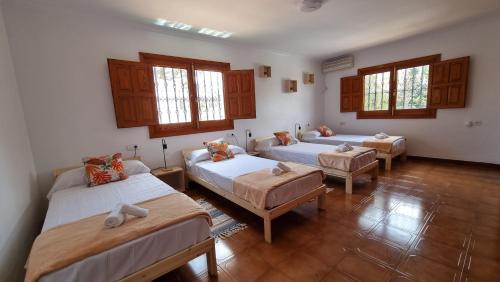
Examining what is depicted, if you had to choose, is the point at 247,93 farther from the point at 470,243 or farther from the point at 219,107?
the point at 470,243

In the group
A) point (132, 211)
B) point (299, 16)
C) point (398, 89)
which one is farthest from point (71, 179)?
point (398, 89)

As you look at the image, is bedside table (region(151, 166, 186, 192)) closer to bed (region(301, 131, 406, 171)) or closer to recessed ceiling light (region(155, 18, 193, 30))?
recessed ceiling light (region(155, 18, 193, 30))

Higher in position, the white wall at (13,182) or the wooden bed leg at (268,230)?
the white wall at (13,182)

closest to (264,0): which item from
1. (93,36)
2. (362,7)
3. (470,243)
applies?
(362,7)

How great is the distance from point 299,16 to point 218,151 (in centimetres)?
245

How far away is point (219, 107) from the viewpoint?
166 inches

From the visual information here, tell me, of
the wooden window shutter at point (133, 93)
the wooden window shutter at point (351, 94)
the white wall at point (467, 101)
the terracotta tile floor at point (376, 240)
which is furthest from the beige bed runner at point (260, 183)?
the wooden window shutter at point (351, 94)

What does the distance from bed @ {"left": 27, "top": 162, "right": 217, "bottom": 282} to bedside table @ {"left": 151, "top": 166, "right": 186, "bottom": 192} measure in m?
1.00

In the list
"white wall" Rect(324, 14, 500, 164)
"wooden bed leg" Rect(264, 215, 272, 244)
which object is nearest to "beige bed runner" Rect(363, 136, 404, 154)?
"white wall" Rect(324, 14, 500, 164)

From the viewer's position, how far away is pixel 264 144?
4.56m

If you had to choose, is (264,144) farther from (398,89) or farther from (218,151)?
(398,89)

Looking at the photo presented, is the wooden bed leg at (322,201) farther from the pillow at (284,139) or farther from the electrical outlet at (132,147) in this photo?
the electrical outlet at (132,147)

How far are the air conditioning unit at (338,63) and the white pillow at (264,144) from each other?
289 cm

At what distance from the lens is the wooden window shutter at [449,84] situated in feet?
13.0
